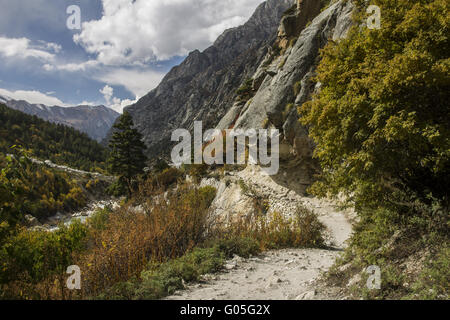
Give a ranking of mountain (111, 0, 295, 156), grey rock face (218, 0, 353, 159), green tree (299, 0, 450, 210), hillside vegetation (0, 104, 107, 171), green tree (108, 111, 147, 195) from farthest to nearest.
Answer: mountain (111, 0, 295, 156) < hillside vegetation (0, 104, 107, 171) < green tree (108, 111, 147, 195) < grey rock face (218, 0, 353, 159) < green tree (299, 0, 450, 210)

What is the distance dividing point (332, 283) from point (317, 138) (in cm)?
349

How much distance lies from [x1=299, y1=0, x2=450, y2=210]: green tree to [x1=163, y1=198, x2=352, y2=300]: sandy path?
2168 millimetres

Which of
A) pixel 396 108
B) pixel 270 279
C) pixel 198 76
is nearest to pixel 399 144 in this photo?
pixel 396 108

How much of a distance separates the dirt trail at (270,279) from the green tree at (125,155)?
19807mm

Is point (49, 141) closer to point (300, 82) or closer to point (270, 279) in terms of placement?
point (300, 82)

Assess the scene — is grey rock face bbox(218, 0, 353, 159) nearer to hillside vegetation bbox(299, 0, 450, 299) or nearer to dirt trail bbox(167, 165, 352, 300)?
dirt trail bbox(167, 165, 352, 300)

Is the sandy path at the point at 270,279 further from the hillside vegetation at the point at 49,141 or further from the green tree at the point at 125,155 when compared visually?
the hillside vegetation at the point at 49,141

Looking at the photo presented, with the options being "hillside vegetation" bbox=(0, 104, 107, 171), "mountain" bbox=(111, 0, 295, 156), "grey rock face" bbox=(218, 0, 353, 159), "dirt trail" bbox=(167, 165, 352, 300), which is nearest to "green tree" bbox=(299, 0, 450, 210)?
"dirt trail" bbox=(167, 165, 352, 300)

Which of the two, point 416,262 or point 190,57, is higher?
point 190,57

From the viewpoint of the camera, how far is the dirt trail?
3.92 meters
